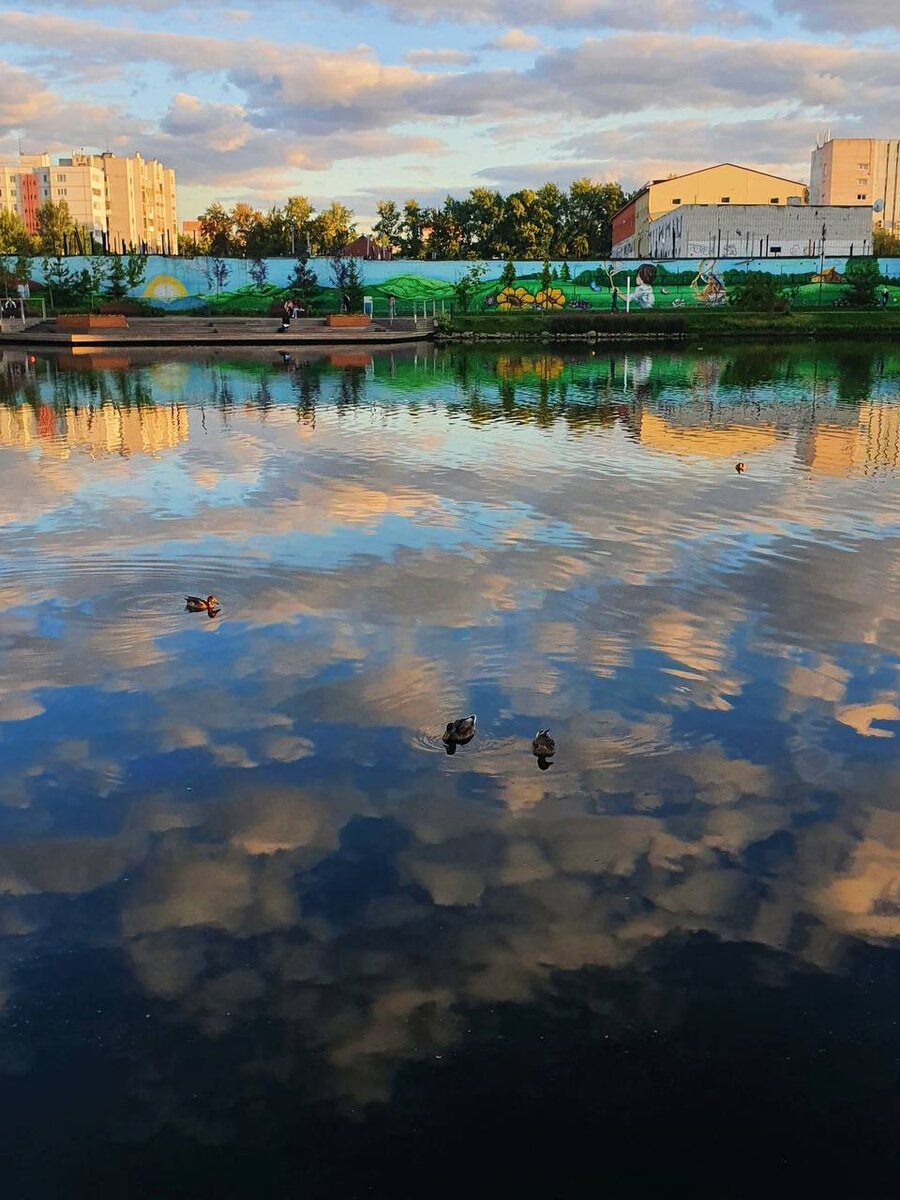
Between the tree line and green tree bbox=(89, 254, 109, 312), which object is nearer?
green tree bbox=(89, 254, 109, 312)

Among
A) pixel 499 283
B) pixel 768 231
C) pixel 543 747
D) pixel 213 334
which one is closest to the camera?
pixel 543 747

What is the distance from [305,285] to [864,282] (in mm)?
37208

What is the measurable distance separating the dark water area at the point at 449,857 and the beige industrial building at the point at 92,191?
162140mm

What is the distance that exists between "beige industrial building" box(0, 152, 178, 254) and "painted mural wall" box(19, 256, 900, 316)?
9373cm

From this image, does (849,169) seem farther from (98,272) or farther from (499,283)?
(98,272)

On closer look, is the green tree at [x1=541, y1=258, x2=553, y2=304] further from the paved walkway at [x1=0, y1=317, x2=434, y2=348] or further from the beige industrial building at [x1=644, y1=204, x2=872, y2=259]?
the beige industrial building at [x1=644, y1=204, x2=872, y2=259]

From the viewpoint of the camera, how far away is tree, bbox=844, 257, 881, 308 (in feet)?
240

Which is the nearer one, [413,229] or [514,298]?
[514,298]

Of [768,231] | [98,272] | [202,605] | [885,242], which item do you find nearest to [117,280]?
[98,272]

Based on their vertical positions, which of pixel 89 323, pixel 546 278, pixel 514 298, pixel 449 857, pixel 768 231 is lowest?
pixel 449 857

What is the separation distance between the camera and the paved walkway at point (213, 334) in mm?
58062

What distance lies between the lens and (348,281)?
244 ft

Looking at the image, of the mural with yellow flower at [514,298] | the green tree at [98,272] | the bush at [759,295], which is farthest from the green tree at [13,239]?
the bush at [759,295]

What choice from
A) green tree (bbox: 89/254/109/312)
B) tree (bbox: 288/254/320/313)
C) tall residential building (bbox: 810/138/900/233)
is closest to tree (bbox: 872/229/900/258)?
tall residential building (bbox: 810/138/900/233)
